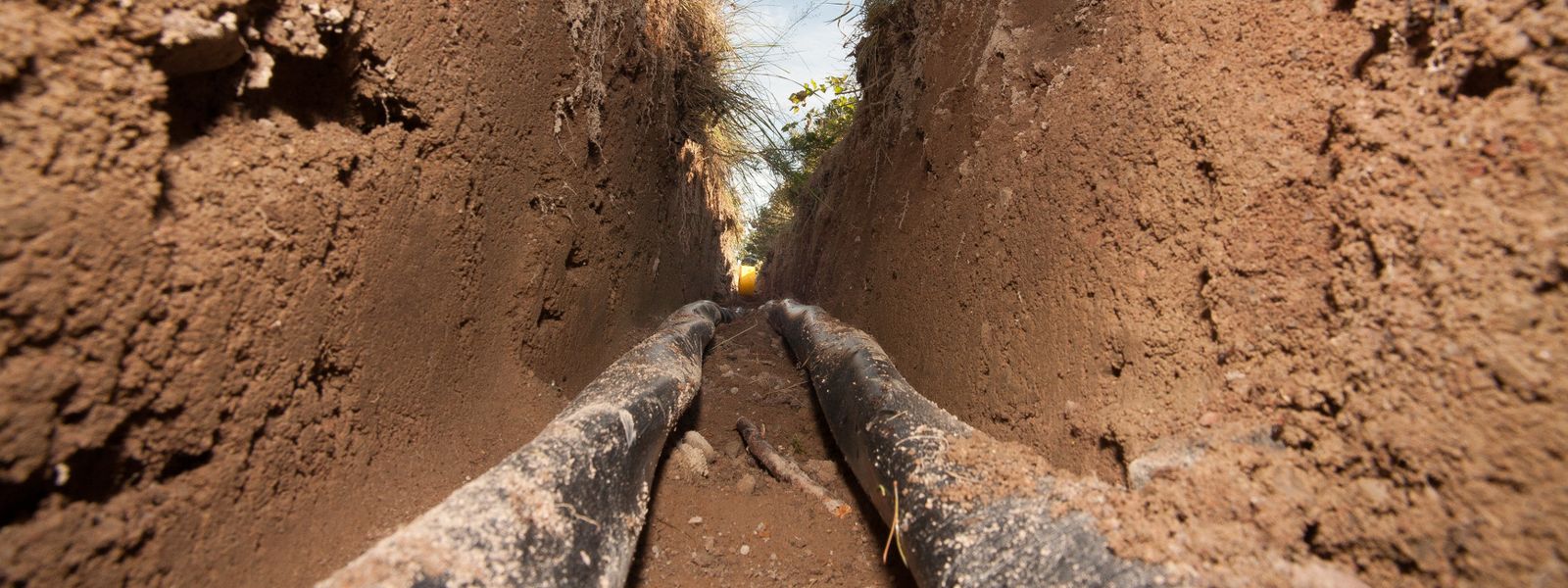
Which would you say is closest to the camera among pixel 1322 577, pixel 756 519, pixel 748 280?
pixel 1322 577

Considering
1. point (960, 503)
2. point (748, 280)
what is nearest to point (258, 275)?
point (960, 503)

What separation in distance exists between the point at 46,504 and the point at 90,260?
0.32m

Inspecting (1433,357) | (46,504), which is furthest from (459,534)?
(1433,357)

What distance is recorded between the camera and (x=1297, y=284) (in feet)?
3.65

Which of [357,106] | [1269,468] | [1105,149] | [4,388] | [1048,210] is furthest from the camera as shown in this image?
[1048,210]

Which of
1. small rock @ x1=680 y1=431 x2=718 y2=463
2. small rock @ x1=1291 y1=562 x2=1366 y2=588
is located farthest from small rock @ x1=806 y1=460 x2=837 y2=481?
small rock @ x1=1291 y1=562 x2=1366 y2=588

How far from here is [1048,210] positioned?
6.05 feet

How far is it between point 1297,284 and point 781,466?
1706 millimetres

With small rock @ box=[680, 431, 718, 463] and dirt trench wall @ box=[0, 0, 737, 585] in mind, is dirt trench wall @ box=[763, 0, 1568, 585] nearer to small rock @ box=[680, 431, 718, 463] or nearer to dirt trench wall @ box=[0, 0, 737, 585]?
small rock @ box=[680, 431, 718, 463]

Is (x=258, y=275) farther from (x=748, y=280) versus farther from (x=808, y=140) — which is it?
(x=748, y=280)

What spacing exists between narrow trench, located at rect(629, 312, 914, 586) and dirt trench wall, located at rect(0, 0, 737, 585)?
1.70 feet

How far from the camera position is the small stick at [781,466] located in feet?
7.24

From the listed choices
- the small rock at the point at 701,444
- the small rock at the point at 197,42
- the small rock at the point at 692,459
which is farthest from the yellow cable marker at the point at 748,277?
the small rock at the point at 197,42

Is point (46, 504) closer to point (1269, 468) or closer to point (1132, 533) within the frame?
point (1132, 533)
